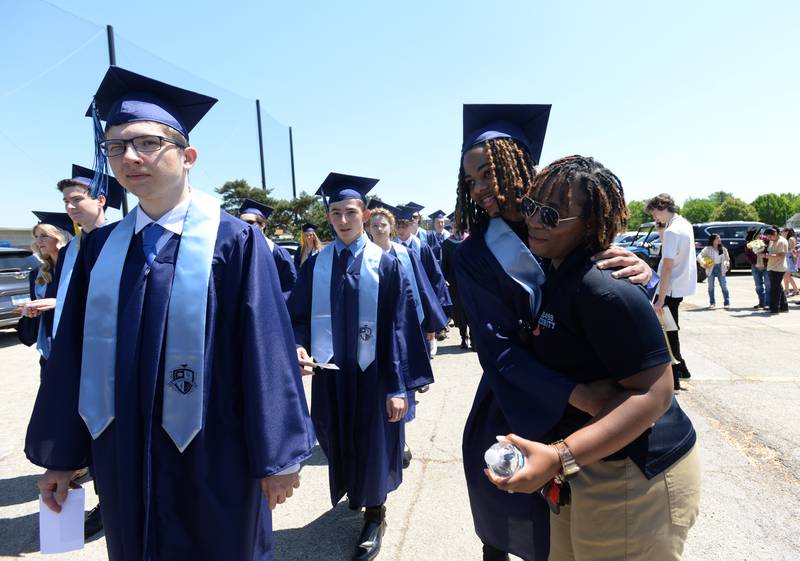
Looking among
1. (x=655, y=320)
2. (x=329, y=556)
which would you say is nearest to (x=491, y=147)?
(x=655, y=320)

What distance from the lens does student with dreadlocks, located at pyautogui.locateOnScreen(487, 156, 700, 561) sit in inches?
45.6

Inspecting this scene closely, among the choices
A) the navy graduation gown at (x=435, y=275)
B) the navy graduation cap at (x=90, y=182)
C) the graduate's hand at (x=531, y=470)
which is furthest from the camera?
the navy graduation gown at (x=435, y=275)

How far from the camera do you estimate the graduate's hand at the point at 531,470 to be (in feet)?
3.62

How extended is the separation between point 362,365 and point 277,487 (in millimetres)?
1272

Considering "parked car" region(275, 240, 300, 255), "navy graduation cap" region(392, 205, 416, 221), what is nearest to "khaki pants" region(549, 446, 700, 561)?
"navy graduation cap" region(392, 205, 416, 221)

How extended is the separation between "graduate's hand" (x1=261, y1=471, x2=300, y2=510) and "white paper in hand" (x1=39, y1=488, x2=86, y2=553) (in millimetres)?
641

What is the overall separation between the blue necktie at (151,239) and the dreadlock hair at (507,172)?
1.14 m

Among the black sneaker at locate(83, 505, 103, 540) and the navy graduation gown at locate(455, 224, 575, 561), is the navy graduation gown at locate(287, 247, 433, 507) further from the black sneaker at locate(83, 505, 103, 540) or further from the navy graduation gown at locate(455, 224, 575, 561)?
the black sneaker at locate(83, 505, 103, 540)

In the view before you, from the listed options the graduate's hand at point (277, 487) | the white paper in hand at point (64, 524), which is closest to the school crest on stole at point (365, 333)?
the graduate's hand at point (277, 487)

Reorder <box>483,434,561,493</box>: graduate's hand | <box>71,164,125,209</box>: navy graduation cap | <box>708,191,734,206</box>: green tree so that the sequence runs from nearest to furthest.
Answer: <box>483,434,561,493</box>: graduate's hand < <box>71,164,125,209</box>: navy graduation cap < <box>708,191,734,206</box>: green tree

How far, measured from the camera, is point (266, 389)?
1.61m

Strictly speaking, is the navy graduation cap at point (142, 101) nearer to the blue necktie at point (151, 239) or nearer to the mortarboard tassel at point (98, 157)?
the mortarboard tassel at point (98, 157)

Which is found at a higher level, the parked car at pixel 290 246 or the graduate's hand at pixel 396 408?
the parked car at pixel 290 246

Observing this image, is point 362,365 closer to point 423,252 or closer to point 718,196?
point 423,252
